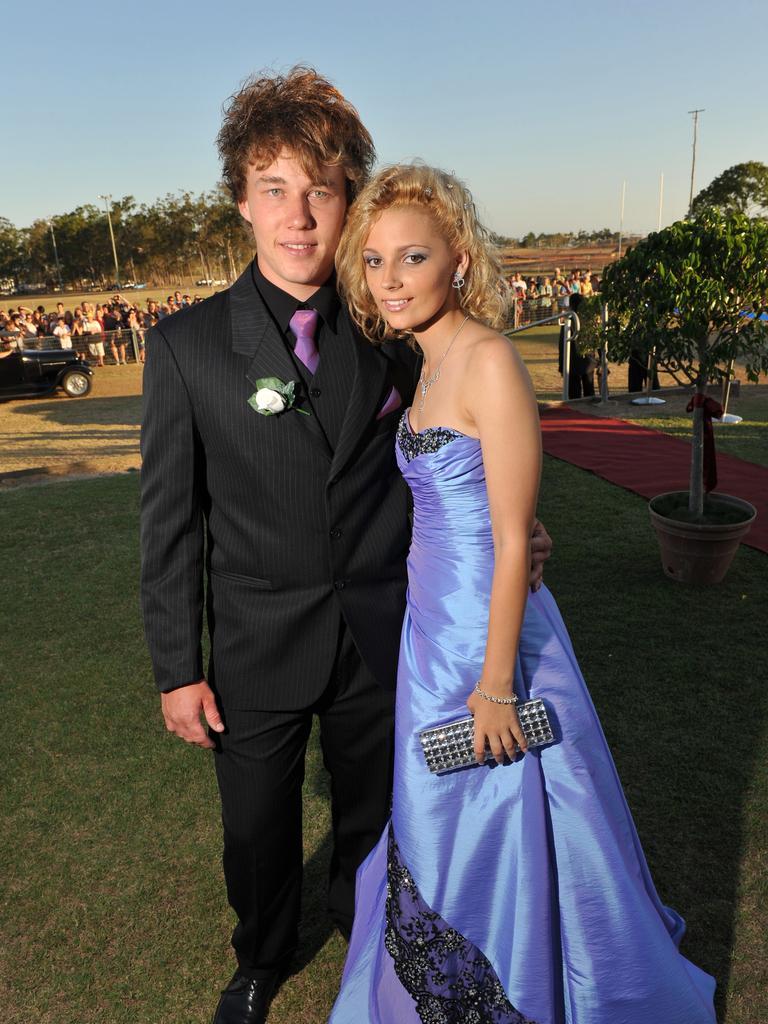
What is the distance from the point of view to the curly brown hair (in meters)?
1.93

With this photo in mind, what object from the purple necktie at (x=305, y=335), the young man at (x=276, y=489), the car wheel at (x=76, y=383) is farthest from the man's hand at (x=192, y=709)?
the car wheel at (x=76, y=383)

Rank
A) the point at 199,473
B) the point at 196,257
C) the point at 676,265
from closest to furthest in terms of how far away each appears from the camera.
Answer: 1. the point at 199,473
2. the point at 676,265
3. the point at 196,257

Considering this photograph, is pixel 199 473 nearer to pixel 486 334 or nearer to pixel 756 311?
pixel 486 334

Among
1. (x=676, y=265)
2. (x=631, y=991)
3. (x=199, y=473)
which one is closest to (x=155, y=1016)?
(x=631, y=991)

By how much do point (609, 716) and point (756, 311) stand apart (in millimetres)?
2756

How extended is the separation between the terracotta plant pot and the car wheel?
13529mm

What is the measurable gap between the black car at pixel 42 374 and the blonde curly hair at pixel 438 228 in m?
14.9

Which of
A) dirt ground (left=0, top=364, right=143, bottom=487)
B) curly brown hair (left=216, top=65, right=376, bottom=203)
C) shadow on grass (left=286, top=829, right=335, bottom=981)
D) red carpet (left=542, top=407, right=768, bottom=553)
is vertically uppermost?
A: curly brown hair (left=216, top=65, right=376, bottom=203)

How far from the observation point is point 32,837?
319cm

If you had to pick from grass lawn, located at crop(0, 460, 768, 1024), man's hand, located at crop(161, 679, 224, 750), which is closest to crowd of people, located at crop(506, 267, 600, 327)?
grass lawn, located at crop(0, 460, 768, 1024)

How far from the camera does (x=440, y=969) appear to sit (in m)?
1.98

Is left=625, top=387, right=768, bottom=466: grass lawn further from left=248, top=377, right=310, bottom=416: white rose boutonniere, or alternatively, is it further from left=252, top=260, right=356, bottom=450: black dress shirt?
left=248, top=377, right=310, bottom=416: white rose boutonniere

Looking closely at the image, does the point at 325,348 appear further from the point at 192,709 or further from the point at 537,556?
the point at 192,709

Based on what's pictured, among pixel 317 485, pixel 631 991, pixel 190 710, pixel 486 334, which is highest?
pixel 486 334
